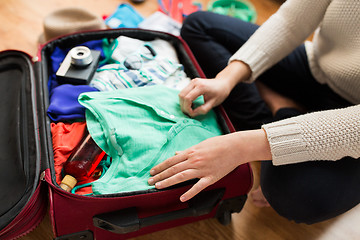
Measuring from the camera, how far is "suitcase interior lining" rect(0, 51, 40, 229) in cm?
64

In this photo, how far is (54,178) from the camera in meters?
0.63

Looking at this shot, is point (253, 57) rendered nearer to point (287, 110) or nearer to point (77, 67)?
point (287, 110)

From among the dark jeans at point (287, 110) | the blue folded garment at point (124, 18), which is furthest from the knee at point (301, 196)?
the blue folded garment at point (124, 18)

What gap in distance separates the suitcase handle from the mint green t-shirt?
0.05 m

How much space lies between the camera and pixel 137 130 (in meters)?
0.72

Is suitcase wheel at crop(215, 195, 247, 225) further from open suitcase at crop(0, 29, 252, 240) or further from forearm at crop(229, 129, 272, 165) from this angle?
forearm at crop(229, 129, 272, 165)

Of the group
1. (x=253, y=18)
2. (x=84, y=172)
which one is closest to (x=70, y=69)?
(x=84, y=172)

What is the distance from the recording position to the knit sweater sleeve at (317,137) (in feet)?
2.02

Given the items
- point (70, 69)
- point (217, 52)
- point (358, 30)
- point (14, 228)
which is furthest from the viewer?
point (217, 52)

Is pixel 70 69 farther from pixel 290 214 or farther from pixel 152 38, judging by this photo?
pixel 290 214

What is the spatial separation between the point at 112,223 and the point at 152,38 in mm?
610

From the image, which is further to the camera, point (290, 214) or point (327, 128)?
point (290, 214)

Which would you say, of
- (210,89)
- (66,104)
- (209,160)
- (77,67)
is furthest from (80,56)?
(209,160)

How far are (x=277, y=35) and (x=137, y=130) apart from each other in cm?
45
